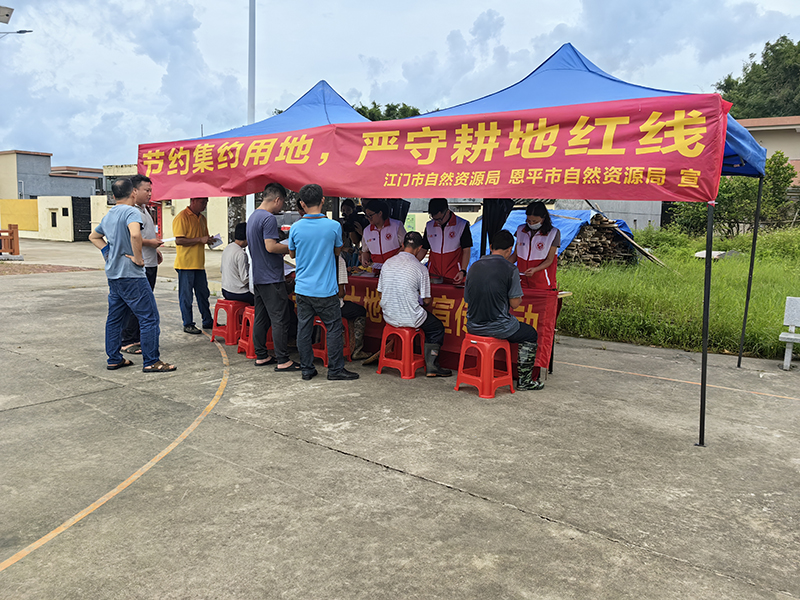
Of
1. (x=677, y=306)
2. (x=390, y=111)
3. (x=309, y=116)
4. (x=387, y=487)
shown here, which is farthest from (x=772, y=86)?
(x=387, y=487)

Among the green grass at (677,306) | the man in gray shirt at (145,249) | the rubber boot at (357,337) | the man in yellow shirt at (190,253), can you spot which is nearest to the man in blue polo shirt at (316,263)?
the rubber boot at (357,337)

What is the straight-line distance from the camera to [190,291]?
776 centimetres

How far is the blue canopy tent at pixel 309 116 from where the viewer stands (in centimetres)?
650

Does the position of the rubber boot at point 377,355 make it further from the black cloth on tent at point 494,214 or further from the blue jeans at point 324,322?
the black cloth on tent at point 494,214

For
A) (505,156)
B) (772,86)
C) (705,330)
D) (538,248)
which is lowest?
(705,330)

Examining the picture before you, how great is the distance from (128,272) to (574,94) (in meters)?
4.32

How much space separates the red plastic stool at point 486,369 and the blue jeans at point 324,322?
120 cm

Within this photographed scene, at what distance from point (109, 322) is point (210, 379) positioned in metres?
1.18

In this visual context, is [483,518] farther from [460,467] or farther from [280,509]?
[280,509]

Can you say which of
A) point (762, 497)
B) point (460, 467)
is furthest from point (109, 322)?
point (762, 497)

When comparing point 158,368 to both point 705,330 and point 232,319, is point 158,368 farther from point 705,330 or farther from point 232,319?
point 705,330

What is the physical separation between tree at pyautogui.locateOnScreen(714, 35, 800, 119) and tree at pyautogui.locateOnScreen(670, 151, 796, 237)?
61.3 feet

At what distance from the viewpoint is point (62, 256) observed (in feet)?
69.3

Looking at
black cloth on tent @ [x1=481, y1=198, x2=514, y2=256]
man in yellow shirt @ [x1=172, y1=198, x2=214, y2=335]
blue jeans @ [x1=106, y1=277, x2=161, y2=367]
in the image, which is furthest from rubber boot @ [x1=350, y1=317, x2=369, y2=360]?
man in yellow shirt @ [x1=172, y1=198, x2=214, y2=335]
